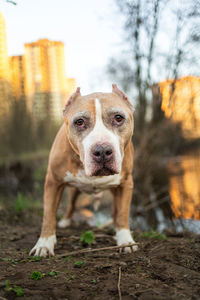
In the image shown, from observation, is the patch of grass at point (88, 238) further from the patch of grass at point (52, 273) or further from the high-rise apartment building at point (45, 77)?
the high-rise apartment building at point (45, 77)

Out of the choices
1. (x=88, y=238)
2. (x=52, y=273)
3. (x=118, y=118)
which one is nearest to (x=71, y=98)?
(x=118, y=118)

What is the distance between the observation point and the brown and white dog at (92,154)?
2.69 metres

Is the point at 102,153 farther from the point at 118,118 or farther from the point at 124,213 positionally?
the point at 124,213

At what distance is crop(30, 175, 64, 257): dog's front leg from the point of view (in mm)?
3010

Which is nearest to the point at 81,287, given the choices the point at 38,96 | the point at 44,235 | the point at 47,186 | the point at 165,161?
the point at 44,235

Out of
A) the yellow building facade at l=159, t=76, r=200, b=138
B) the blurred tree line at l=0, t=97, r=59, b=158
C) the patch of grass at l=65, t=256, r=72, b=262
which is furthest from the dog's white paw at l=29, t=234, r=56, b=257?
the blurred tree line at l=0, t=97, r=59, b=158

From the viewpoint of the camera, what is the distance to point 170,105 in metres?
7.61

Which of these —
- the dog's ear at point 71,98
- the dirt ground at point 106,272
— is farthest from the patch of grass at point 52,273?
the dog's ear at point 71,98

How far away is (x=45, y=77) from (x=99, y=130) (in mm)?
20336

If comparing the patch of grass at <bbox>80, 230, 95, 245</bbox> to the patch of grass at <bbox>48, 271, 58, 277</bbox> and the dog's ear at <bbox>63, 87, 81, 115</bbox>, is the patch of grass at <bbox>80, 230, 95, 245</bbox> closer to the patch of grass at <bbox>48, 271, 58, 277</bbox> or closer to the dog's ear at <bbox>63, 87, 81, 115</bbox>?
the patch of grass at <bbox>48, 271, 58, 277</bbox>

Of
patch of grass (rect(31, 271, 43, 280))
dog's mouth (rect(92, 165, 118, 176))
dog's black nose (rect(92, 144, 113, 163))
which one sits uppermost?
dog's black nose (rect(92, 144, 113, 163))

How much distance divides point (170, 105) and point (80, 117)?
17.0 feet

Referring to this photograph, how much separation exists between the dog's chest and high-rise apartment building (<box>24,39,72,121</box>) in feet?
44.8

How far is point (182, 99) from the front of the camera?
7.46 meters
